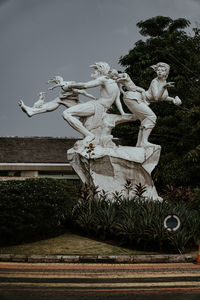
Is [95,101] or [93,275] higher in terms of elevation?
[95,101]

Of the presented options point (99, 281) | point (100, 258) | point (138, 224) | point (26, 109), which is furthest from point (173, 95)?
point (99, 281)

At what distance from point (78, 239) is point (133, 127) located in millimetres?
12373

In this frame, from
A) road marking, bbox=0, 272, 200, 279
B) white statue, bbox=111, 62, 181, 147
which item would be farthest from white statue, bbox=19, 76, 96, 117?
road marking, bbox=0, 272, 200, 279

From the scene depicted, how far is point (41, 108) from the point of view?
1168 cm

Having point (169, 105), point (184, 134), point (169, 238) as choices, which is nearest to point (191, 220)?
point (169, 238)

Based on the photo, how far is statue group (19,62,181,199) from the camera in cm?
1122

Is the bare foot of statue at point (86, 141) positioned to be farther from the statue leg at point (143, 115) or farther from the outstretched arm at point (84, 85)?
the statue leg at point (143, 115)

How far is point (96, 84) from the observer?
11.5 m

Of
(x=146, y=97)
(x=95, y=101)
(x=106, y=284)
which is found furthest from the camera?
(x=146, y=97)

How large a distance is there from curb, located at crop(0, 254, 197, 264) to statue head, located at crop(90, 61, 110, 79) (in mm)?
6361

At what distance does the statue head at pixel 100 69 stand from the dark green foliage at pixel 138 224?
4242 millimetres

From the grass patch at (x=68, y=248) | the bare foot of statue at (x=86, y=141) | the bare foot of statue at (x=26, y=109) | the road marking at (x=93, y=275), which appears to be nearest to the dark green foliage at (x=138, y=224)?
the grass patch at (x=68, y=248)

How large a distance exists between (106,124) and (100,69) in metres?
1.72

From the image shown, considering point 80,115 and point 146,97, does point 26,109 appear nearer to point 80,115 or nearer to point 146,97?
point 80,115
